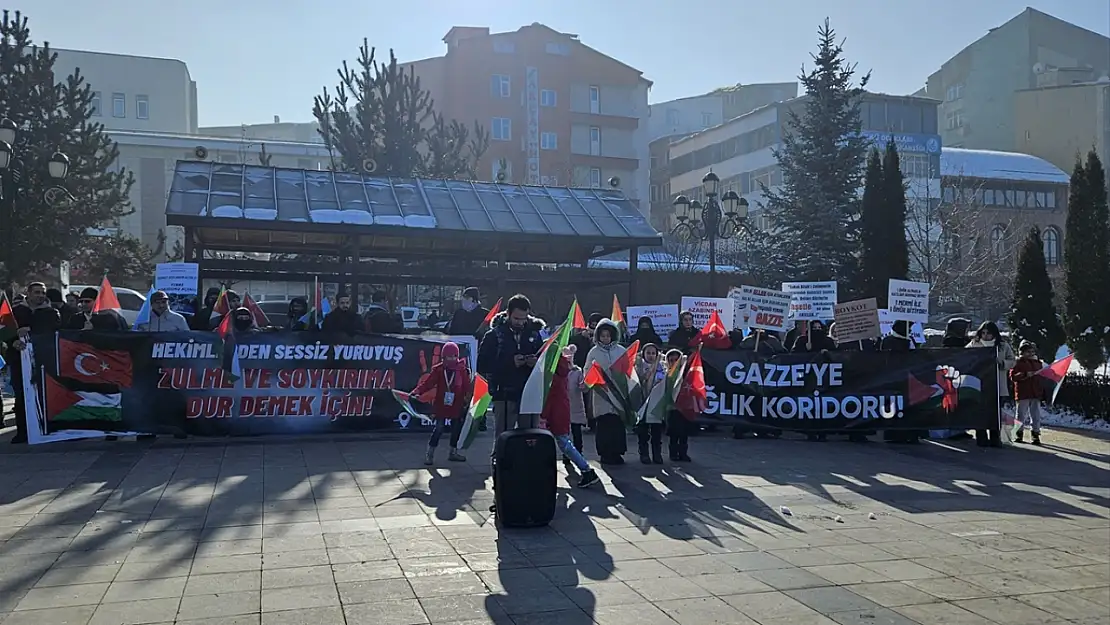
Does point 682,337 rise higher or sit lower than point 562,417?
higher

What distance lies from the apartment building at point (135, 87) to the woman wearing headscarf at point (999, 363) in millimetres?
64059


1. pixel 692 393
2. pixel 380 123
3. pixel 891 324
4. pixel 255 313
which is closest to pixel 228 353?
pixel 255 313

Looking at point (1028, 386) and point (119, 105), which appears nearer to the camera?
point (1028, 386)

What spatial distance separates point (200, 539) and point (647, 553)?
3.30m

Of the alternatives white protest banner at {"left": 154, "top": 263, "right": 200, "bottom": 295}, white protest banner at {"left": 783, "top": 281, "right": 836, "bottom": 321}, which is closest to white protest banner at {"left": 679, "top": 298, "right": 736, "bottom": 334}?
white protest banner at {"left": 783, "top": 281, "right": 836, "bottom": 321}

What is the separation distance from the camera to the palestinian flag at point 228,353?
12508mm

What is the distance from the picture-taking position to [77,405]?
38.9 feet

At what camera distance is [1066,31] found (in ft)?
234

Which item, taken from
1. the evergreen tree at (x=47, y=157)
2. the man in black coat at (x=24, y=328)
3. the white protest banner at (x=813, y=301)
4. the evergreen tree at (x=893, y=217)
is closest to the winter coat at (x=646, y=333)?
the white protest banner at (x=813, y=301)

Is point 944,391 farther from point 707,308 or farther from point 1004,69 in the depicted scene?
point 1004,69

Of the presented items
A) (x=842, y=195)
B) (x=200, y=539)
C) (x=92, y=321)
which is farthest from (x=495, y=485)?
(x=842, y=195)

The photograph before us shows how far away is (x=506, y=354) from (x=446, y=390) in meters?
2.17

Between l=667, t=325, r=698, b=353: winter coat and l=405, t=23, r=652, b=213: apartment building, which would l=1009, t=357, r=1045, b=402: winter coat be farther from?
l=405, t=23, r=652, b=213: apartment building

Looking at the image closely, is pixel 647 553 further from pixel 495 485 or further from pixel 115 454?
pixel 115 454
